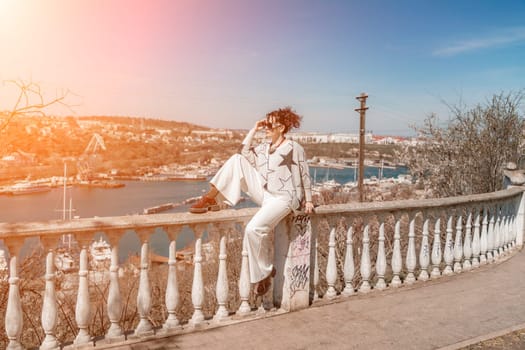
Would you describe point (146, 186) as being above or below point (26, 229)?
below

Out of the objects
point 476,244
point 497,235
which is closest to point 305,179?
point 476,244

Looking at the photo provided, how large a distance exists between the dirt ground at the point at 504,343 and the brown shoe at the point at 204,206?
2.41 meters

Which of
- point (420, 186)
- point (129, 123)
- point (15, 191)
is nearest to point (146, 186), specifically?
point (129, 123)

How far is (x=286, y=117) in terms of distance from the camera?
4207 millimetres

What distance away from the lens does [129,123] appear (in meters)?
64.8

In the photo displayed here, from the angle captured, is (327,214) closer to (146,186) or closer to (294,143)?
(294,143)

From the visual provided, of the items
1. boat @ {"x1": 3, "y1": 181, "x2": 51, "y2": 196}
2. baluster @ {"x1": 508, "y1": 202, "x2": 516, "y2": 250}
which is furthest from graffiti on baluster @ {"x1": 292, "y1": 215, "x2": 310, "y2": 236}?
boat @ {"x1": 3, "y1": 181, "x2": 51, "y2": 196}

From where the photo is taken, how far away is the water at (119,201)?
38469 mm

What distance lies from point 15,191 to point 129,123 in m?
40.1

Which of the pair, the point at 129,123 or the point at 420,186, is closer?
the point at 420,186

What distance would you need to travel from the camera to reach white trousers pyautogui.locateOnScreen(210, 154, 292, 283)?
13.0 feet

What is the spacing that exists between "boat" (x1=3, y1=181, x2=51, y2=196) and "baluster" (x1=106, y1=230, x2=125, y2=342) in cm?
2319

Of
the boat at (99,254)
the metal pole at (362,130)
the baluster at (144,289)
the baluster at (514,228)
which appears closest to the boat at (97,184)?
the metal pole at (362,130)

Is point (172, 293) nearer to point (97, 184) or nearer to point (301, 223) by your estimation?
point (301, 223)
